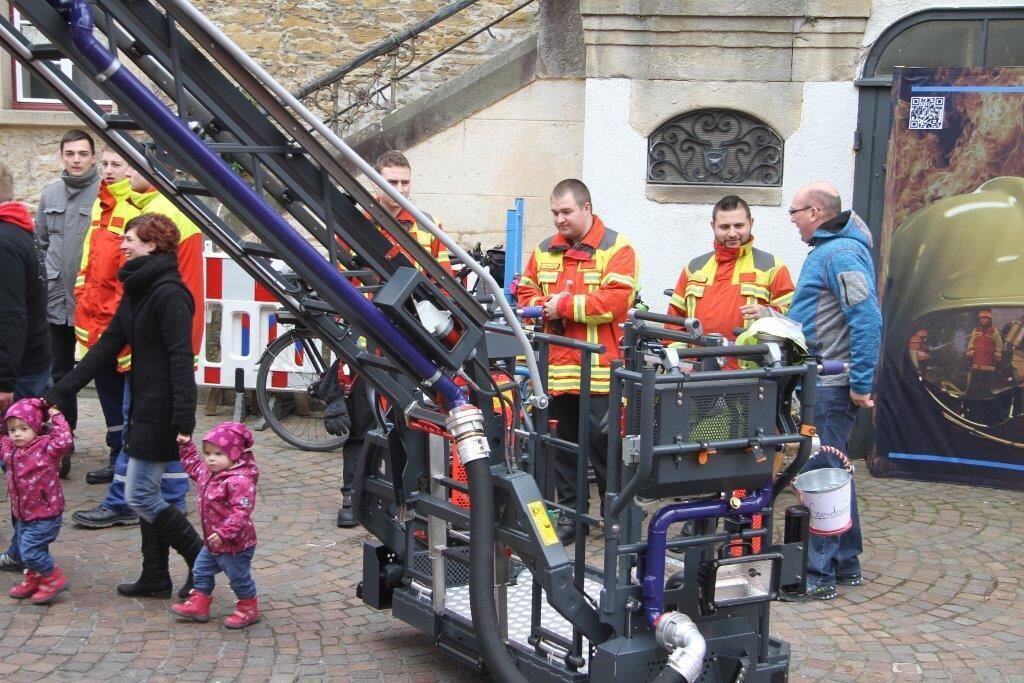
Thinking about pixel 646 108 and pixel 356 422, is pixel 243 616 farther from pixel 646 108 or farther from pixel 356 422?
pixel 646 108

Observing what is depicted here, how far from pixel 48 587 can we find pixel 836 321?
148 inches

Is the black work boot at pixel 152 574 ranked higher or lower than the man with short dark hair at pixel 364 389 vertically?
lower

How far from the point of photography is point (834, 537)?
5977 millimetres

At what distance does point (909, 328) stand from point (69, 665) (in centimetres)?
528

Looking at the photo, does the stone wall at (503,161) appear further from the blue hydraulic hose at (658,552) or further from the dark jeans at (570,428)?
the blue hydraulic hose at (658,552)

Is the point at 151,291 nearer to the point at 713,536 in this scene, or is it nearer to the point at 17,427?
the point at 17,427

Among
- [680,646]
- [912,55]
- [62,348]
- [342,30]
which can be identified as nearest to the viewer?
[680,646]

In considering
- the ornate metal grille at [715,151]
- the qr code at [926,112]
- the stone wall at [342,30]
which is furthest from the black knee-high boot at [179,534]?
the stone wall at [342,30]

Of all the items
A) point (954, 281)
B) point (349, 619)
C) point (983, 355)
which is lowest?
point (349, 619)

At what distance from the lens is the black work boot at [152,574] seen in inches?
225

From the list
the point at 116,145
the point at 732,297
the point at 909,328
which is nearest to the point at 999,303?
the point at 909,328

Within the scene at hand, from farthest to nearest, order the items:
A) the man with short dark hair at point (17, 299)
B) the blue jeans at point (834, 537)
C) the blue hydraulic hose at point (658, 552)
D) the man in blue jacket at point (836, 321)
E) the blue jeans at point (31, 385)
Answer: the blue jeans at point (31, 385), the man with short dark hair at point (17, 299), the blue jeans at point (834, 537), the man in blue jacket at point (836, 321), the blue hydraulic hose at point (658, 552)

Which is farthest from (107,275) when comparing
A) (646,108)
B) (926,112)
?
(926,112)

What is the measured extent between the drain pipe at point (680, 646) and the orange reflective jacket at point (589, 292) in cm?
245
